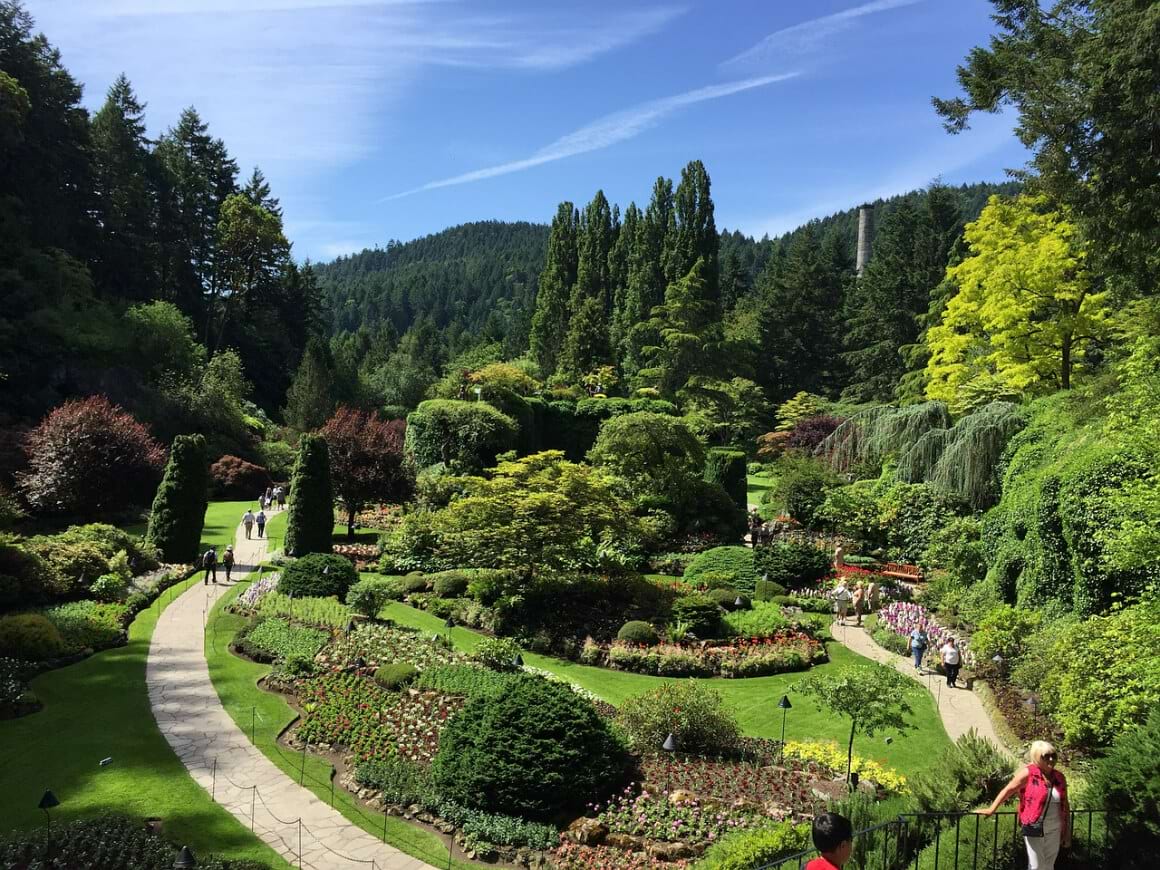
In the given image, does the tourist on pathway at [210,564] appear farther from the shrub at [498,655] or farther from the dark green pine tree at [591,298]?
the dark green pine tree at [591,298]

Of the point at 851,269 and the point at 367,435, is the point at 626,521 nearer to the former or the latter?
the point at 367,435

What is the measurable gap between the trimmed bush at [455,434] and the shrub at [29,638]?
54.9 feet

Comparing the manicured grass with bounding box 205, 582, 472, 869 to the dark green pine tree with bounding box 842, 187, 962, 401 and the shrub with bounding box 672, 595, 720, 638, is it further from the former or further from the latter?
the dark green pine tree with bounding box 842, 187, 962, 401

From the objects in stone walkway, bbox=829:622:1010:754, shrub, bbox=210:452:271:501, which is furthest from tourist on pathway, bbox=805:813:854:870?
shrub, bbox=210:452:271:501

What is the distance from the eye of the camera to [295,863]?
27.8 ft

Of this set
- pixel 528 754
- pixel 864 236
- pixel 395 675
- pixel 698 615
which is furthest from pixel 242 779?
pixel 864 236

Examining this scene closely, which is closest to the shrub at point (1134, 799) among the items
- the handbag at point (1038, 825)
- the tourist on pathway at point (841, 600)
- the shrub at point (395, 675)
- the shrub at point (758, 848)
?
the handbag at point (1038, 825)

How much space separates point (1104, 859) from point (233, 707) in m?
12.3

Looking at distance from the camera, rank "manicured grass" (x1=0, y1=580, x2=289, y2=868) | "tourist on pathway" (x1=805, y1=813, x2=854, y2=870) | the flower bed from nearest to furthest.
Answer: "tourist on pathway" (x1=805, y1=813, x2=854, y2=870) < "manicured grass" (x1=0, y1=580, x2=289, y2=868) < the flower bed

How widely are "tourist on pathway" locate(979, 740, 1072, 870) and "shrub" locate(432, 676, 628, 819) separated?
5310 mm

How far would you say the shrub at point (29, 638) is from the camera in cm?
1403

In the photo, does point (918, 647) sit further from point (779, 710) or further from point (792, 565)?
point (792, 565)

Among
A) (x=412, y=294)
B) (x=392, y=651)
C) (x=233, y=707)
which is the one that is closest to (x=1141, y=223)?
(x=392, y=651)

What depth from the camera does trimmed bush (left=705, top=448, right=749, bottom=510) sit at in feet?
97.7
